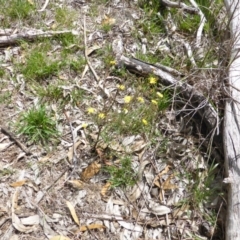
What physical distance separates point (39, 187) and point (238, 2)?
227 cm

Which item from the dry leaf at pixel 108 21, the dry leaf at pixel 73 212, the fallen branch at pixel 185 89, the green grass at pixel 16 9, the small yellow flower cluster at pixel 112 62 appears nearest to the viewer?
the dry leaf at pixel 73 212

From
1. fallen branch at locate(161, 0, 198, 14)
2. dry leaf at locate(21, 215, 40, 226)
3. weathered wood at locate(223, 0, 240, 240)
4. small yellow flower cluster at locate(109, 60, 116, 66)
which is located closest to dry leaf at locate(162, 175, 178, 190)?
weathered wood at locate(223, 0, 240, 240)

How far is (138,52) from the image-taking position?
3.71 meters

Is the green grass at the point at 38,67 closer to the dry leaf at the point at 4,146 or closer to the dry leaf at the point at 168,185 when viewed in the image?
the dry leaf at the point at 4,146

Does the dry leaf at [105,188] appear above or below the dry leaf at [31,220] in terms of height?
above

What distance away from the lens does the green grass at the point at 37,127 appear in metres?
3.01

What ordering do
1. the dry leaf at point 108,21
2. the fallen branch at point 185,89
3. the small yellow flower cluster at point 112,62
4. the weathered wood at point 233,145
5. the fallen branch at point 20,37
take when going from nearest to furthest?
the weathered wood at point 233,145 → the fallen branch at point 185,89 → the small yellow flower cluster at point 112,62 → the fallen branch at point 20,37 → the dry leaf at point 108,21

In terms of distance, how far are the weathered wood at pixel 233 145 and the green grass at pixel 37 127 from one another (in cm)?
127

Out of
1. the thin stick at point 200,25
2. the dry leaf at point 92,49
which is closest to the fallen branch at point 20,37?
the dry leaf at point 92,49

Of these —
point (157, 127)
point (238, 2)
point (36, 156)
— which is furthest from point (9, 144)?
point (238, 2)

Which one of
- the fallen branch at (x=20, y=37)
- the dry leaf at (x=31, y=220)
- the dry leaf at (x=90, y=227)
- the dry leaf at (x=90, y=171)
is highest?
the fallen branch at (x=20, y=37)

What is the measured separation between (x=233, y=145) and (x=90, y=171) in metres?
1.03

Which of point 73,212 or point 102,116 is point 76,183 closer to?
point 73,212

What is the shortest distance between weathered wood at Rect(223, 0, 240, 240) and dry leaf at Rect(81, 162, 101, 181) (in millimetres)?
908
